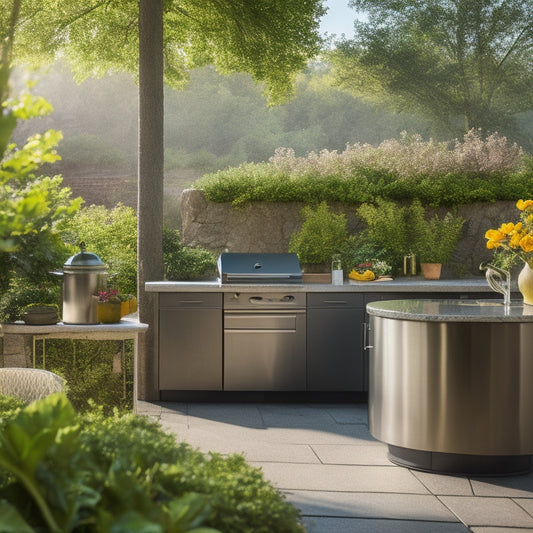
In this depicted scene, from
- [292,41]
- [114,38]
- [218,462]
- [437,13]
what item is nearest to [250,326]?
[292,41]

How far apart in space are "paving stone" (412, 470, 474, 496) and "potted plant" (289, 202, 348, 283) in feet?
10.1

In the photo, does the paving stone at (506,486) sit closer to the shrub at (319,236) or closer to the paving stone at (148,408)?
the paving stone at (148,408)

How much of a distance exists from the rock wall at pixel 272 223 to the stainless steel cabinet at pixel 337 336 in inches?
51.3

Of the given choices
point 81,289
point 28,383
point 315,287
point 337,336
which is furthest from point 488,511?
point 315,287

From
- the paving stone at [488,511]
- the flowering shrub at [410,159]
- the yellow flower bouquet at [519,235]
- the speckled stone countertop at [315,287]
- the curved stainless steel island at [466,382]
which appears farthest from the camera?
the flowering shrub at [410,159]

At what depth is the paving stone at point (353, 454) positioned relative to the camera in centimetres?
483

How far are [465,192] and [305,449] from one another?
369 centimetres

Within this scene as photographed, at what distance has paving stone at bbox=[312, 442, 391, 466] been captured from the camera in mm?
4828

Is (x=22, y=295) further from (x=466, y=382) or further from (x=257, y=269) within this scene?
(x=466, y=382)

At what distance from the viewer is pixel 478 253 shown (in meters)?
7.81

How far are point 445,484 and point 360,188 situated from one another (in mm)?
4015

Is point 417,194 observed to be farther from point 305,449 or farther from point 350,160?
point 305,449

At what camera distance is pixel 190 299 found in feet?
21.9

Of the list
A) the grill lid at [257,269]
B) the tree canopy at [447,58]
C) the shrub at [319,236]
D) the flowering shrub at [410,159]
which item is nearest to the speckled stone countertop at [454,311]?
the grill lid at [257,269]
